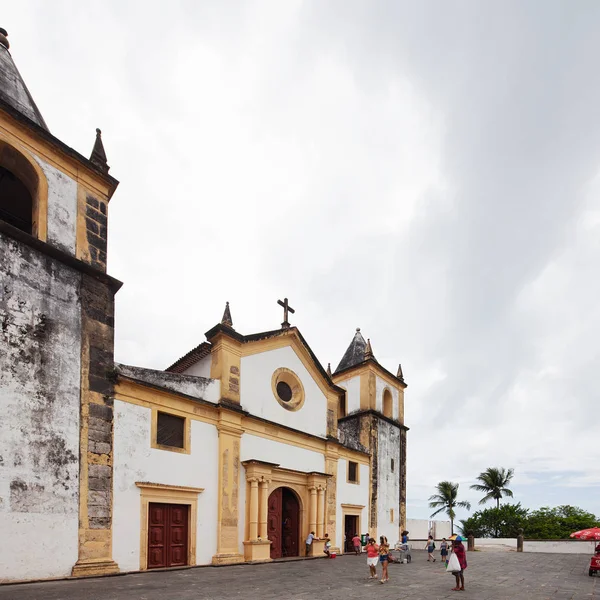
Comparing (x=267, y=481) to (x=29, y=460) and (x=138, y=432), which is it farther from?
(x=29, y=460)

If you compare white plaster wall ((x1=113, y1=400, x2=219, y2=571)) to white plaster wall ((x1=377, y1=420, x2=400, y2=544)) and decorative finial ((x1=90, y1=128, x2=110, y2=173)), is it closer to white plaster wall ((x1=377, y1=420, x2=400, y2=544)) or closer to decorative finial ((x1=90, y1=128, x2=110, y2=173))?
decorative finial ((x1=90, y1=128, x2=110, y2=173))

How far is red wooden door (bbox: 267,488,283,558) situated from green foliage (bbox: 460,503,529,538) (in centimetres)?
2376

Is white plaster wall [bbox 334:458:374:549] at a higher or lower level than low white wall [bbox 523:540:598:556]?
higher

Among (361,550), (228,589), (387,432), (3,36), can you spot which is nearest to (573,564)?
(361,550)

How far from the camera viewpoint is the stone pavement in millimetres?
9680

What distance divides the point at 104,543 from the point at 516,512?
116 ft

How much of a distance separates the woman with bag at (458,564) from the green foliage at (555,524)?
2768cm

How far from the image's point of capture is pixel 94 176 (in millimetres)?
13742

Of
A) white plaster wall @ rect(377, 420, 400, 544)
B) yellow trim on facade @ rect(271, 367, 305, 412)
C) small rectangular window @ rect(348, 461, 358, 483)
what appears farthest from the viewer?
white plaster wall @ rect(377, 420, 400, 544)

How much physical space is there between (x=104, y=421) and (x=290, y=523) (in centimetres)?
1017

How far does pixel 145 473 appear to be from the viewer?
13.7 metres

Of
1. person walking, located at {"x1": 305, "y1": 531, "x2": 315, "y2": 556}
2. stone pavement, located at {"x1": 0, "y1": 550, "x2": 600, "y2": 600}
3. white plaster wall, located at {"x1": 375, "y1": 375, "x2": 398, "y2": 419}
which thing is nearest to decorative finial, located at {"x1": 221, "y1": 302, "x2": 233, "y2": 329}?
stone pavement, located at {"x1": 0, "y1": 550, "x2": 600, "y2": 600}

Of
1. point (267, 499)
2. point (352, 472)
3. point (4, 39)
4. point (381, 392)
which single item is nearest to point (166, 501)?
point (267, 499)

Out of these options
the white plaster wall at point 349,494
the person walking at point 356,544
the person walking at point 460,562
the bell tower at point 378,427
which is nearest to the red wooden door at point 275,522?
the white plaster wall at point 349,494
